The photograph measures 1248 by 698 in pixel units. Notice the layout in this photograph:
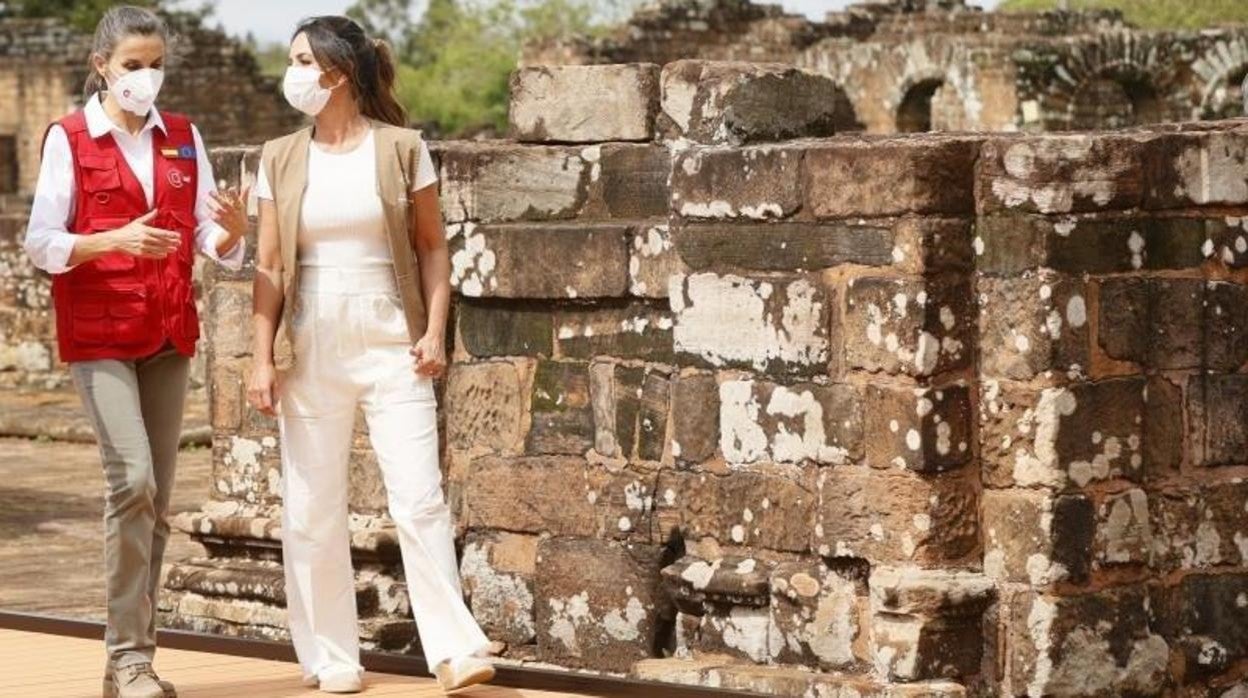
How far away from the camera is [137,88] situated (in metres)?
6.72

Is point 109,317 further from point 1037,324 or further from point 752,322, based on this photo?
point 1037,324

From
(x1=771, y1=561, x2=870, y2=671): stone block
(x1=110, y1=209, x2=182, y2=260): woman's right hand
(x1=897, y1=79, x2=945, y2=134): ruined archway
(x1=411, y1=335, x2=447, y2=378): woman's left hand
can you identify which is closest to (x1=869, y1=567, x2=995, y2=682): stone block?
(x1=771, y1=561, x2=870, y2=671): stone block

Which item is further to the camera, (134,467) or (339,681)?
(339,681)

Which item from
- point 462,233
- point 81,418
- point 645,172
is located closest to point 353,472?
point 462,233

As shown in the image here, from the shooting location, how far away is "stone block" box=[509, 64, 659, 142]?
7770 millimetres

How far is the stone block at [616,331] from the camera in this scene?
7.72 metres

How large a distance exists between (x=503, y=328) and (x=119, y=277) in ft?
5.14

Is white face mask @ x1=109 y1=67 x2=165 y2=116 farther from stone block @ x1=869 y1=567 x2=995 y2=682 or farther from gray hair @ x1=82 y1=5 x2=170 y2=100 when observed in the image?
stone block @ x1=869 y1=567 x2=995 y2=682

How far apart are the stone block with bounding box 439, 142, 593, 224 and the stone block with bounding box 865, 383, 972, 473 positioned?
1305mm

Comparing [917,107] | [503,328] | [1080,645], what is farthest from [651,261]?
[917,107]

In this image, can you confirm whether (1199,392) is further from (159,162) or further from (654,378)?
(159,162)

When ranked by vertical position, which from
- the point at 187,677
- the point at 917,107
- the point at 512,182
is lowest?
the point at 187,677

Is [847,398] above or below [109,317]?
below

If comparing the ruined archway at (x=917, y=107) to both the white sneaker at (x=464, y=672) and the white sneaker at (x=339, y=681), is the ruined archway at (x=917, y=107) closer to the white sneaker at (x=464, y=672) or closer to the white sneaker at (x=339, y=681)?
the white sneaker at (x=339, y=681)
